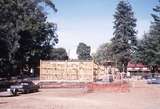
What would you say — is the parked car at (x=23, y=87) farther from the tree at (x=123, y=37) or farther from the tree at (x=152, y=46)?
the tree at (x=123, y=37)

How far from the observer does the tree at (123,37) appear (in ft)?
346

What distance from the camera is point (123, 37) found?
105 m

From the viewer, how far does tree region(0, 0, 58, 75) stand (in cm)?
5928

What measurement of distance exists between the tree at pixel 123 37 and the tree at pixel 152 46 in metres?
3.19

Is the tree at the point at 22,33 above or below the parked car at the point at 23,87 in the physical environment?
above

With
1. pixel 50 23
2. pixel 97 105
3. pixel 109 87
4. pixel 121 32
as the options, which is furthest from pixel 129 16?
pixel 97 105

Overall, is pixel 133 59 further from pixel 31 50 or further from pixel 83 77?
pixel 83 77

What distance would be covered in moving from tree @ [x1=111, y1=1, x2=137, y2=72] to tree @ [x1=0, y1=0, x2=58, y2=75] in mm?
24773

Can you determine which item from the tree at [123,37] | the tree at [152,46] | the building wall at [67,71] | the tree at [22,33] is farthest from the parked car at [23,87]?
the tree at [123,37]

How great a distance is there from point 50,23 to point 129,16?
31.6m

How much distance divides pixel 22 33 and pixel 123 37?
3676 centimetres

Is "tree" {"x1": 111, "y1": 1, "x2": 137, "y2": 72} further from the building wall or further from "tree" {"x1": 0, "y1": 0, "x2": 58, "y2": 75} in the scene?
the building wall

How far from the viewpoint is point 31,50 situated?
7962 centimetres

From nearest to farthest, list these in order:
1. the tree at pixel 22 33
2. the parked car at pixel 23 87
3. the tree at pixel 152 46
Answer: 1. the parked car at pixel 23 87
2. the tree at pixel 22 33
3. the tree at pixel 152 46
